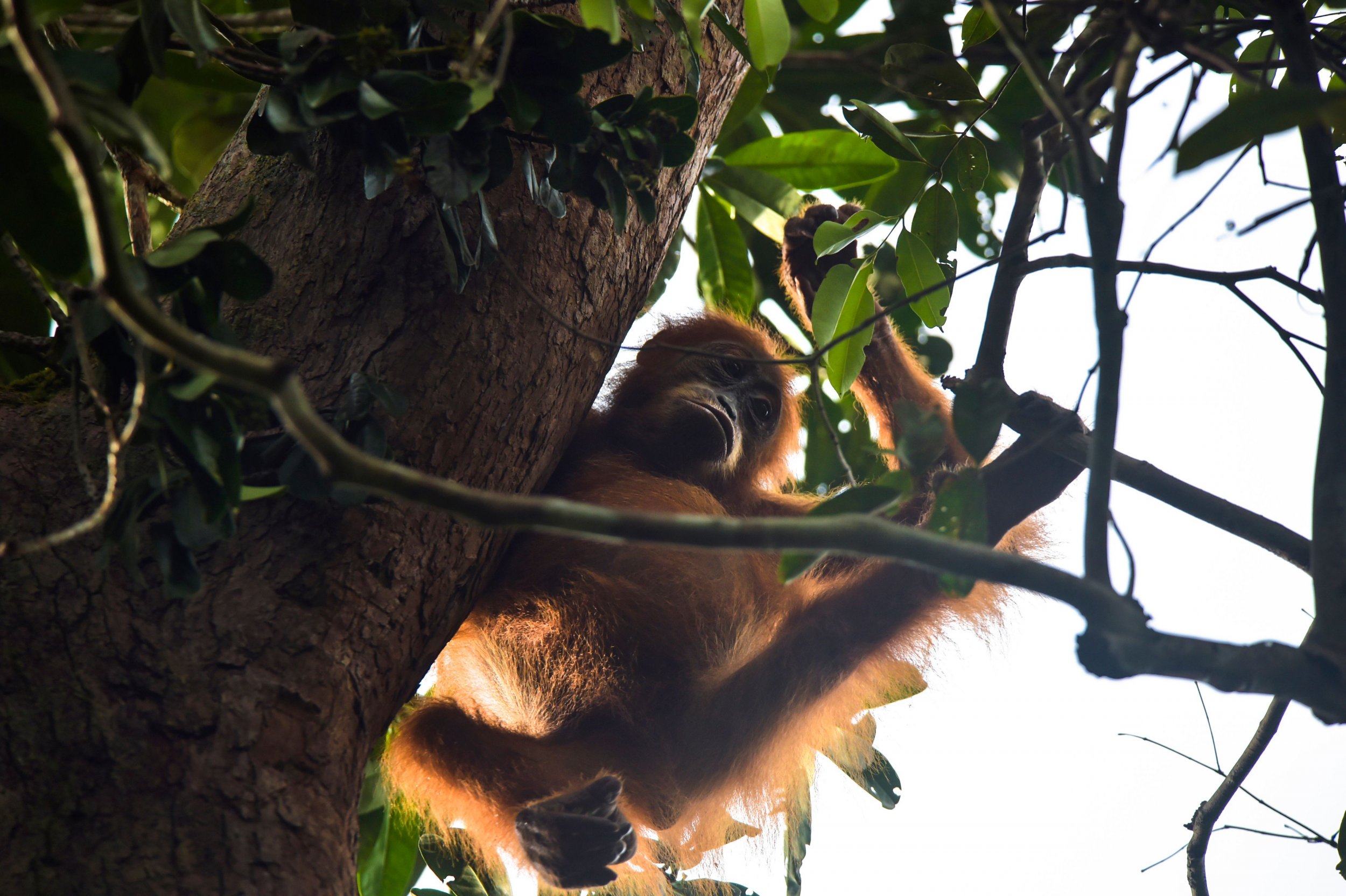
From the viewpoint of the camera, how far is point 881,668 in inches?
106

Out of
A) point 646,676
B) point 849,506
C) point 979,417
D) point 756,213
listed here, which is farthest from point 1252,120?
point 756,213

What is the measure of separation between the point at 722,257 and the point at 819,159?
81 cm

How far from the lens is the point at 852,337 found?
2320 mm

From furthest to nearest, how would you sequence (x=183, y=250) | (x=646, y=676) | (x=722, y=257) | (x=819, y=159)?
(x=722, y=257), (x=646, y=676), (x=819, y=159), (x=183, y=250)

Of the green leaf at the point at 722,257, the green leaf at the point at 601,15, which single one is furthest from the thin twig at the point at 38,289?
the green leaf at the point at 722,257

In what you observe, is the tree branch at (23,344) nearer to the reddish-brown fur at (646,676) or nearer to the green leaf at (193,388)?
the green leaf at (193,388)

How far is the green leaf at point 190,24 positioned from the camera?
1411mm

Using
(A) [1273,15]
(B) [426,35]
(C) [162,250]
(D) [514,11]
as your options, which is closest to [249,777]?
(C) [162,250]

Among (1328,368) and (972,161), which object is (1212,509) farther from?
(972,161)

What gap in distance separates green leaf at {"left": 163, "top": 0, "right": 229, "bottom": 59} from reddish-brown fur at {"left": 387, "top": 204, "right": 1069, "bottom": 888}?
153cm

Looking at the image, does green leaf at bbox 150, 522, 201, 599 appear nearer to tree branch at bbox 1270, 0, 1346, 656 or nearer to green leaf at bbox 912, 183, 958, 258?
tree branch at bbox 1270, 0, 1346, 656

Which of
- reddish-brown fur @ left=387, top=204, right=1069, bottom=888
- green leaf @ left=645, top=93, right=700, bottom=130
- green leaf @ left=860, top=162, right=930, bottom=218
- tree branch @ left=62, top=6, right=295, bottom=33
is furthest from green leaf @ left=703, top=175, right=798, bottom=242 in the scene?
green leaf @ left=645, top=93, right=700, bottom=130

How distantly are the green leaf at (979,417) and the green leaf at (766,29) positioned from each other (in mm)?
948

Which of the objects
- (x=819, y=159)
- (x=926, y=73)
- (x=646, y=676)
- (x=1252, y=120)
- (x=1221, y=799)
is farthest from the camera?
(x=646, y=676)
